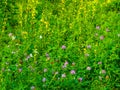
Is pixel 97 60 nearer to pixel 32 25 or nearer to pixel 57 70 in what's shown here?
pixel 57 70

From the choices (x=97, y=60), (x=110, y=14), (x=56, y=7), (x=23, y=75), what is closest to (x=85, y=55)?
(x=97, y=60)

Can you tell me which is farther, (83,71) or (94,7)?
(94,7)

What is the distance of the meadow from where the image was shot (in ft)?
13.0

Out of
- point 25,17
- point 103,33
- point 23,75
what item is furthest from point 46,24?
point 23,75

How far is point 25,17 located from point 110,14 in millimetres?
1303

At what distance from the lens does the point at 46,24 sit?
16.1ft

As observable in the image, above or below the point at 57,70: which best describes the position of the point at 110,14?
above

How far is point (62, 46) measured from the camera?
4.56 m

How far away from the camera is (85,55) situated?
4297mm

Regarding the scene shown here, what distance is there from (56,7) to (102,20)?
1.07m

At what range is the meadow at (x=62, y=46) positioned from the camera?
396 centimetres

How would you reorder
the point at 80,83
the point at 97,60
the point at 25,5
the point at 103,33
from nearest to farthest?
the point at 80,83 < the point at 97,60 < the point at 103,33 < the point at 25,5

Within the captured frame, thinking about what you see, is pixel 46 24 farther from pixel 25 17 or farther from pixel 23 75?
pixel 23 75

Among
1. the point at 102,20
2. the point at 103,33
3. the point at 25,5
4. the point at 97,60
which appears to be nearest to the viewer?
the point at 97,60
